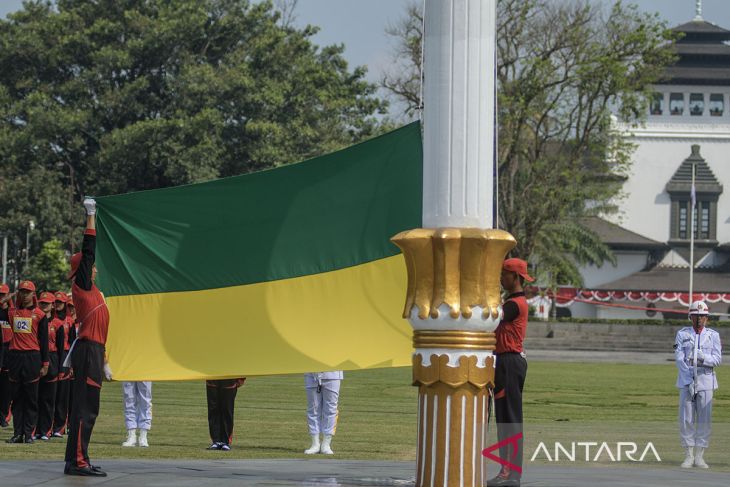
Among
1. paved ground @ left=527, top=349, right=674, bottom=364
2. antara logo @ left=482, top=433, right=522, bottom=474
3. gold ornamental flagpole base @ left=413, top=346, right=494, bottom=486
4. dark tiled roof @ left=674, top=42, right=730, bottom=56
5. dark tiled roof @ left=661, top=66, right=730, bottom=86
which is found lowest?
paved ground @ left=527, top=349, right=674, bottom=364

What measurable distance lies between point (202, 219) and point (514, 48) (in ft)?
142

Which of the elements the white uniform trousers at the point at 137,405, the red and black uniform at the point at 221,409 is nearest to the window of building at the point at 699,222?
the white uniform trousers at the point at 137,405

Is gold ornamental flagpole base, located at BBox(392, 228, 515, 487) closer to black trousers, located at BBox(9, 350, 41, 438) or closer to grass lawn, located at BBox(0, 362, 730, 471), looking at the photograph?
grass lawn, located at BBox(0, 362, 730, 471)

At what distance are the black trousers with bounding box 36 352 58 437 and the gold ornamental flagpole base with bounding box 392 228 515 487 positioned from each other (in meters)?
9.37

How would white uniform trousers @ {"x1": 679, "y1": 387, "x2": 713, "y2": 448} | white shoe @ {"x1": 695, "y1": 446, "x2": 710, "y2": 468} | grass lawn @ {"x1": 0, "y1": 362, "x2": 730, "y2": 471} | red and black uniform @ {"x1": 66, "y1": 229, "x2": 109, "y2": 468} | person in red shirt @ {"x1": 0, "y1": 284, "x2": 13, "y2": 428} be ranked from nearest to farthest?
red and black uniform @ {"x1": 66, "y1": 229, "x2": 109, "y2": 468} → white shoe @ {"x1": 695, "y1": 446, "x2": 710, "y2": 468} → white uniform trousers @ {"x1": 679, "y1": 387, "x2": 713, "y2": 448} → grass lawn @ {"x1": 0, "y1": 362, "x2": 730, "y2": 471} → person in red shirt @ {"x1": 0, "y1": 284, "x2": 13, "y2": 428}

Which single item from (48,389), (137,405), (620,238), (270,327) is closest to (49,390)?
(48,389)

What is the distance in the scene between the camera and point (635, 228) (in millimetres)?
91312

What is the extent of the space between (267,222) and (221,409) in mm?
4760

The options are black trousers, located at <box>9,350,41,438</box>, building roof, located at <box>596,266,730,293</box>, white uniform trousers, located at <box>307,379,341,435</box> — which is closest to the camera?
white uniform trousers, located at <box>307,379,341,435</box>

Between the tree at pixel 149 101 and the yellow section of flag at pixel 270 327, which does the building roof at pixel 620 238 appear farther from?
the yellow section of flag at pixel 270 327

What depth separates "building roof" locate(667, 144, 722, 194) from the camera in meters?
90.3

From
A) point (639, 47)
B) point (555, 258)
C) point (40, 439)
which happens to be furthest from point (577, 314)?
point (40, 439)

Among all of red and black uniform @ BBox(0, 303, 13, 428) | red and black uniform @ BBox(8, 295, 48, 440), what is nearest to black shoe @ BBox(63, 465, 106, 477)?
red and black uniform @ BBox(8, 295, 48, 440)

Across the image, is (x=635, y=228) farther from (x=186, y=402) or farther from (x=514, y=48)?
(x=186, y=402)
